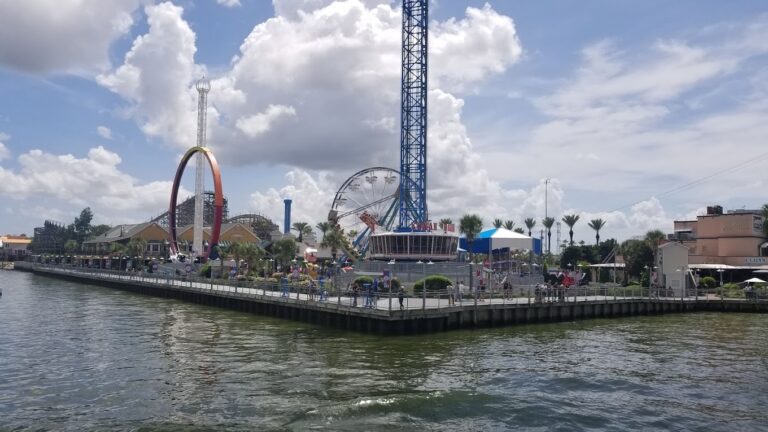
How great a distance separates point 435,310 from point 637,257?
55.2m

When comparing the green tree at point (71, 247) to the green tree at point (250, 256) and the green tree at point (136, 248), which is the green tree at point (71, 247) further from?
the green tree at point (250, 256)

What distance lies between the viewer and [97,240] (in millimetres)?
170000

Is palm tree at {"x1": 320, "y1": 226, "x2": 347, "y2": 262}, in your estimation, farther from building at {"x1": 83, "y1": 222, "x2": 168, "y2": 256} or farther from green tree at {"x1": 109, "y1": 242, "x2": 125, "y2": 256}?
green tree at {"x1": 109, "y1": 242, "x2": 125, "y2": 256}

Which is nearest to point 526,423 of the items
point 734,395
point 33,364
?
point 734,395

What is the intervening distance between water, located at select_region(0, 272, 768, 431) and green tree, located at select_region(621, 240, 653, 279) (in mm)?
41063

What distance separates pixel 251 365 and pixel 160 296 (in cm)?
4880

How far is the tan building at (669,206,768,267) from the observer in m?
79.1

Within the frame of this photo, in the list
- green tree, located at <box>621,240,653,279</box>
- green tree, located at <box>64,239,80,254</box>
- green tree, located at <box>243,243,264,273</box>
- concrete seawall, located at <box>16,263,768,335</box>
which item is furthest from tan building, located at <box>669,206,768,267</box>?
green tree, located at <box>64,239,80,254</box>

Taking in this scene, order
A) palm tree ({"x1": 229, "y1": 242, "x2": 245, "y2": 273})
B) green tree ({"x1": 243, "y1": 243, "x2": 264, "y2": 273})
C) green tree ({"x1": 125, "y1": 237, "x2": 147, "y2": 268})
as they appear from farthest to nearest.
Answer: green tree ({"x1": 125, "y1": 237, "x2": 147, "y2": 268}) → palm tree ({"x1": 229, "y1": 242, "x2": 245, "y2": 273}) → green tree ({"x1": 243, "y1": 243, "x2": 264, "y2": 273})

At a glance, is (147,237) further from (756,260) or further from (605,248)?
(756,260)

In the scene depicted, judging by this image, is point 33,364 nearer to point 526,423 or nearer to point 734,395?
point 526,423

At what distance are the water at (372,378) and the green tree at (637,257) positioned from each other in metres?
41.1

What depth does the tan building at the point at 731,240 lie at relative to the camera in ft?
259

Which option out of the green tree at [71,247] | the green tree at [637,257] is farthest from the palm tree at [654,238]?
the green tree at [71,247]
